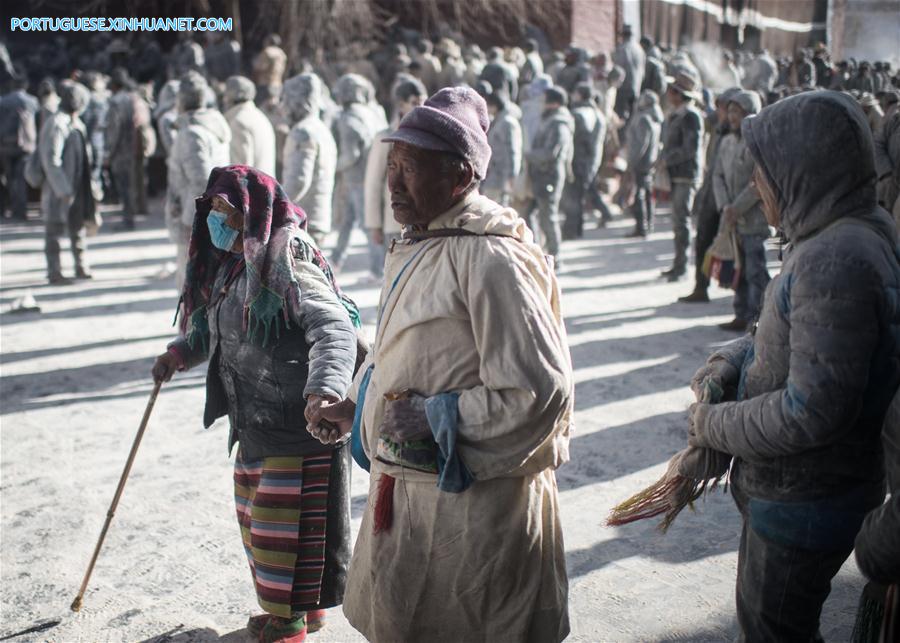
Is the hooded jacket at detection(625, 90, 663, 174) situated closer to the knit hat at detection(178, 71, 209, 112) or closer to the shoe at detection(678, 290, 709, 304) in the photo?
the shoe at detection(678, 290, 709, 304)

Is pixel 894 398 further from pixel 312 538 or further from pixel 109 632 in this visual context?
pixel 109 632

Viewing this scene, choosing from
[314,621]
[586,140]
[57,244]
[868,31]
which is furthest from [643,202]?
[868,31]

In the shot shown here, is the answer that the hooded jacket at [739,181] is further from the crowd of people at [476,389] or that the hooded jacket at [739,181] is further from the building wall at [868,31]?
the building wall at [868,31]

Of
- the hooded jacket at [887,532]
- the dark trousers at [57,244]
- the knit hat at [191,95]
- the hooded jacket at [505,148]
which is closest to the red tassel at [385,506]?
the hooded jacket at [887,532]

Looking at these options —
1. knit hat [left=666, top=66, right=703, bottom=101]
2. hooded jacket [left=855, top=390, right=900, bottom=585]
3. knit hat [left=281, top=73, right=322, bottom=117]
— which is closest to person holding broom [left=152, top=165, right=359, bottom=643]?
hooded jacket [left=855, top=390, right=900, bottom=585]

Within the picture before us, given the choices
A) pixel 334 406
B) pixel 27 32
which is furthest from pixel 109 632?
pixel 27 32

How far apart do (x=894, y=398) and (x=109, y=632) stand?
2873 millimetres

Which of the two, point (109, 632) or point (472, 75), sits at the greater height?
point (472, 75)

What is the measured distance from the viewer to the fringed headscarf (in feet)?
10.2

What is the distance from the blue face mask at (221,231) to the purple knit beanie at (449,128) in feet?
3.45

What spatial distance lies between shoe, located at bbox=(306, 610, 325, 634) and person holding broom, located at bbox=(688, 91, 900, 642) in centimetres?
169

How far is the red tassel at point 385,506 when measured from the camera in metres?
2.48

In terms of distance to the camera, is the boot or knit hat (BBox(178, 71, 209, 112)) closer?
the boot

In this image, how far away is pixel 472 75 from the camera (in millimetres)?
17016
